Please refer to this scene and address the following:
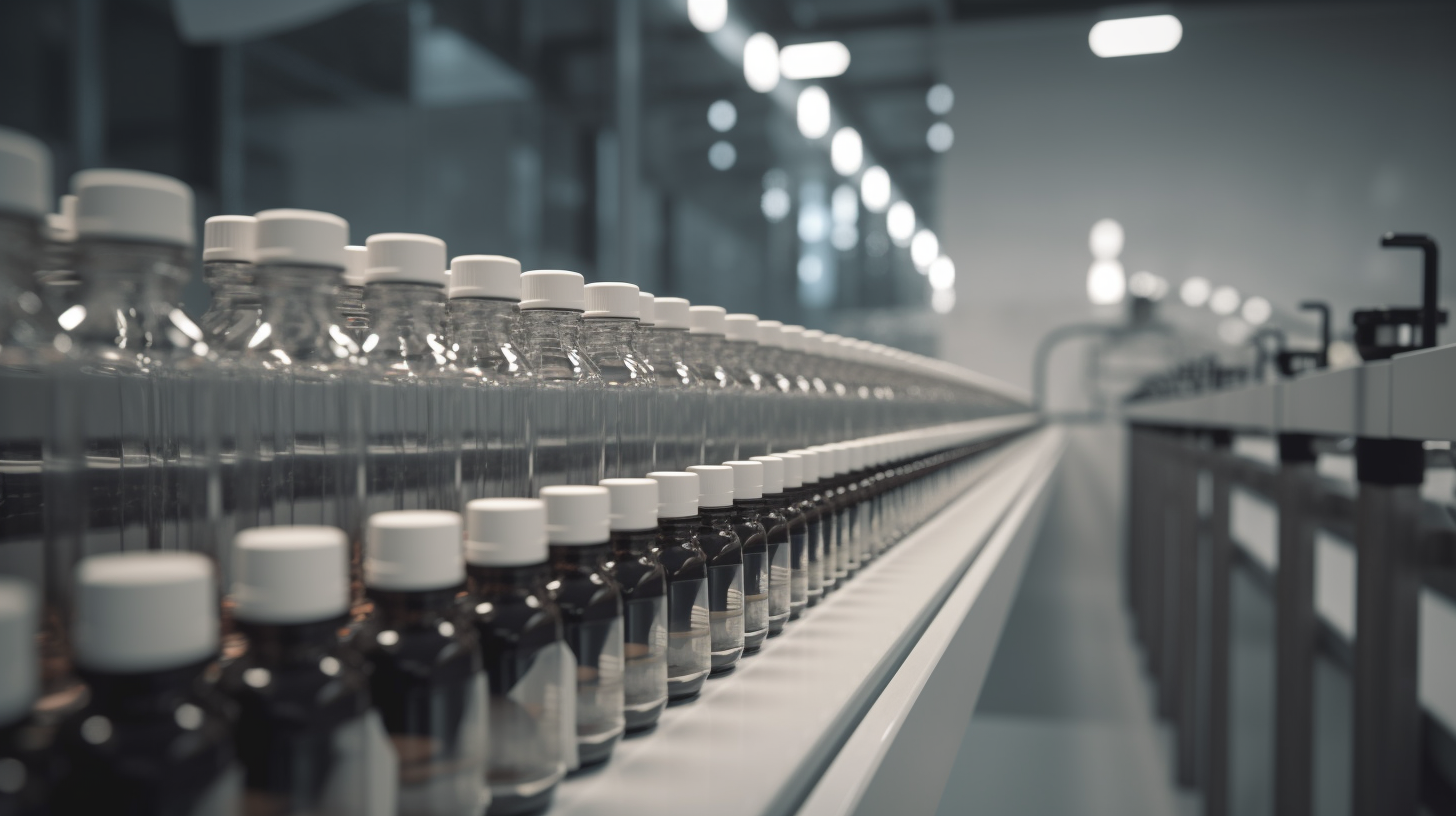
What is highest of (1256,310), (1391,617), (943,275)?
(943,275)

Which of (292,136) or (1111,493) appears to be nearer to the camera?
(292,136)

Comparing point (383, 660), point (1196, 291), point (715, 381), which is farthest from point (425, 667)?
point (1196, 291)

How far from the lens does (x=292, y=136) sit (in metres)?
3.29

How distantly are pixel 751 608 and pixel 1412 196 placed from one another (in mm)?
8488

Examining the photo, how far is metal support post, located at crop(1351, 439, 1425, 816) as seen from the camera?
1.14 metres

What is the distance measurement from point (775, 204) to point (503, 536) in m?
5.77

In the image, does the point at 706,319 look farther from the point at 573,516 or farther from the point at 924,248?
the point at 924,248

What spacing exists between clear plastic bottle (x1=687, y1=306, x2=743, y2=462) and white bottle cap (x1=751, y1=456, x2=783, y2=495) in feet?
0.46

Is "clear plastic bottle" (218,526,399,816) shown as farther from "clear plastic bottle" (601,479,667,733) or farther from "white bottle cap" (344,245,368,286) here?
"white bottle cap" (344,245,368,286)

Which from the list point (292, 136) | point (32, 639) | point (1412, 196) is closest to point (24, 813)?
point (32, 639)

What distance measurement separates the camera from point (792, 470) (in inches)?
30.4

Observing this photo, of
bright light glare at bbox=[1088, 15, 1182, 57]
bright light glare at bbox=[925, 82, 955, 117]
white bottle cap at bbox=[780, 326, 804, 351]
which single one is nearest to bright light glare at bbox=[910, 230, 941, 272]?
bright light glare at bbox=[925, 82, 955, 117]

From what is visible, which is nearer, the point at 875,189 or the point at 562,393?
the point at 562,393

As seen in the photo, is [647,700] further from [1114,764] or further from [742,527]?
[1114,764]
